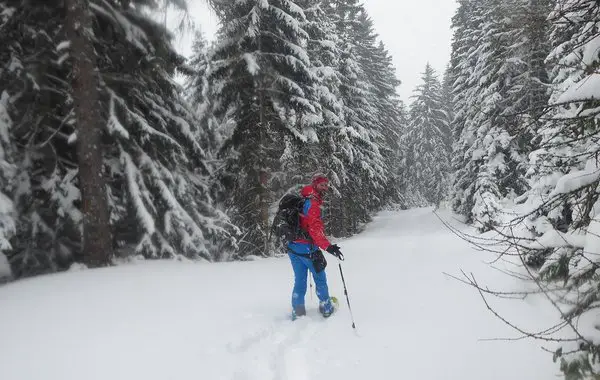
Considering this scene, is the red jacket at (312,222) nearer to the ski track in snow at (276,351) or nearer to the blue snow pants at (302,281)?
the blue snow pants at (302,281)

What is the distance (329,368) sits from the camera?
448 centimetres

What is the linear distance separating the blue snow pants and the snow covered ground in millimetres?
340

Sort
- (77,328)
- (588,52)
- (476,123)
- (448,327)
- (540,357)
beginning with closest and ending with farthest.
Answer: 1. (588,52)
2. (540,357)
3. (77,328)
4. (448,327)
5. (476,123)

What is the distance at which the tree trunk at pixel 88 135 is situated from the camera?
812cm

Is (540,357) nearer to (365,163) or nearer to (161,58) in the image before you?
(161,58)

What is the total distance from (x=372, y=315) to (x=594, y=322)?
11.7 ft

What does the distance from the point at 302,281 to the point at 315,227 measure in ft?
3.01

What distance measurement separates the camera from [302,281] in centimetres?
625

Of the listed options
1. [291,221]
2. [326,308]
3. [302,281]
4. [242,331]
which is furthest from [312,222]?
[242,331]

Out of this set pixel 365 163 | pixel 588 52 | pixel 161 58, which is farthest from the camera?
pixel 365 163

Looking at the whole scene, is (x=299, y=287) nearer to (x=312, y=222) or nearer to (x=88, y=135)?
(x=312, y=222)

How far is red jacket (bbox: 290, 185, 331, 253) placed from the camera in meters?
5.92

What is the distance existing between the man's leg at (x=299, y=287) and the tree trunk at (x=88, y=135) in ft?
14.9

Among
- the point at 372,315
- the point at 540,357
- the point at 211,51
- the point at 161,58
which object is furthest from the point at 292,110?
the point at 540,357
